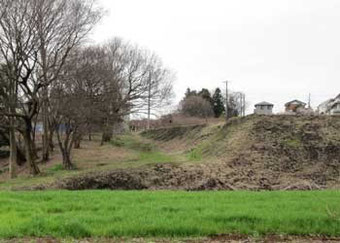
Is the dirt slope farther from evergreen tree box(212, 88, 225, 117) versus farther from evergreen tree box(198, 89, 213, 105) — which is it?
evergreen tree box(212, 88, 225, 117)

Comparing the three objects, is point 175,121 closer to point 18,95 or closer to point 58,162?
point 58,162

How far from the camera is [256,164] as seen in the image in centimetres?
3284

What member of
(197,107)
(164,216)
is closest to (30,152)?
(164,216)

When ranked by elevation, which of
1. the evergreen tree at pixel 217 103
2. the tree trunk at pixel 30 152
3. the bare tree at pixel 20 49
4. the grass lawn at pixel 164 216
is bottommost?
the grass lawn at pixel 164 216

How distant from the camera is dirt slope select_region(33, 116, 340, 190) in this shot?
89.2 ft

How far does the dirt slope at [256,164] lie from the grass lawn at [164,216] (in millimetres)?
11283

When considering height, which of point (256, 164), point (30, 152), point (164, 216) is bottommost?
point (164, 216)

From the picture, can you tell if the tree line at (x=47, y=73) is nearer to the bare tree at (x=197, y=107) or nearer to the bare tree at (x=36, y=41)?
the bare tree at (x=36, y=41)

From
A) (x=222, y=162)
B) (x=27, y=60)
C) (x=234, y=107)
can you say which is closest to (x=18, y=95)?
(x=27, y=60)

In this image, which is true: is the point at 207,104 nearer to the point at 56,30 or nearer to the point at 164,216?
the point at 56,30

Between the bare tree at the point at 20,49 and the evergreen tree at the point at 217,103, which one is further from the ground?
the evergreen tree at the point at 217,103

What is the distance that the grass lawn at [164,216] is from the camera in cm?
980

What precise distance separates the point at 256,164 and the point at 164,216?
74.1 ft

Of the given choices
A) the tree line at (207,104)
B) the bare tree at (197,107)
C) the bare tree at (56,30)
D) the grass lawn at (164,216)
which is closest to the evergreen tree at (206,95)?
the tree line at (207,104)
